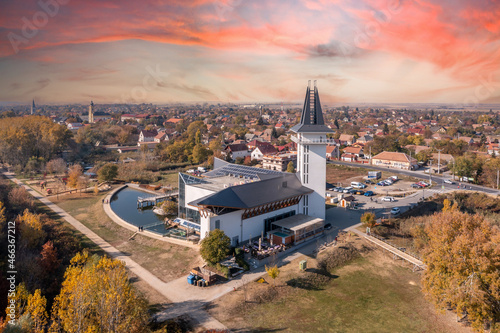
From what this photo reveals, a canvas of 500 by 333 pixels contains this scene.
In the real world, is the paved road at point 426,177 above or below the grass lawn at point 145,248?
above

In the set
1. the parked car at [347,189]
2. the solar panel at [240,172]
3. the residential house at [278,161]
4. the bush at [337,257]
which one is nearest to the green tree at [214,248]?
the bush at [337,257]

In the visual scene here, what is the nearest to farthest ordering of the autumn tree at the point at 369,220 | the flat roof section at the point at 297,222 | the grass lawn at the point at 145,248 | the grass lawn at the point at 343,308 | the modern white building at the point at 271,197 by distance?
the grass lawn at the point at 343,308 → the grass lawn at the point at 145,248 → the modern white building at the point at 271,197 → the flat roof section at the point at 297,222 → the autumn tree at the point at 369,220

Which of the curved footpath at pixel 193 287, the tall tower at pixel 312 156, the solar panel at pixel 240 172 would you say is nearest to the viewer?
the curved footpath at pixel 193 287

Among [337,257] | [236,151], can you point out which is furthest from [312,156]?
[236,151]

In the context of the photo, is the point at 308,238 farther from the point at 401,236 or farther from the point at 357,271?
the point at 401,236

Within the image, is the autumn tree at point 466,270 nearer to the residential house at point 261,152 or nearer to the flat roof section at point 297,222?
the flat roof section at point 297,222

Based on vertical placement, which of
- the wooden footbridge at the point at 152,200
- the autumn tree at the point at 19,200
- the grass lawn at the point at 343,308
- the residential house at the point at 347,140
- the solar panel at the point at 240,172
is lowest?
the grass lawn at the point at 343,308

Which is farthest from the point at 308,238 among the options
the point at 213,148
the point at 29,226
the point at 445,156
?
the point at 445,156

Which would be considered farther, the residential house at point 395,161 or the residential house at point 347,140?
the residential house at point 347,140
